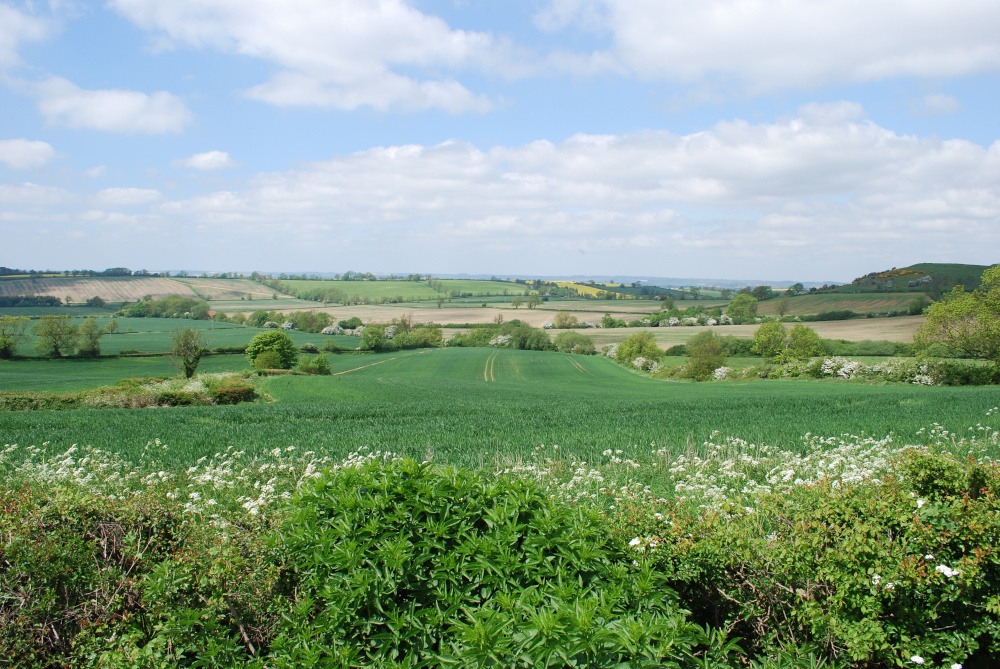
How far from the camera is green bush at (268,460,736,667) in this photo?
2.59m

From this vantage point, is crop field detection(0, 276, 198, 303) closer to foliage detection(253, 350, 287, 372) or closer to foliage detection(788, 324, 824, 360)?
foliage detection(253, 350, 287, 372)

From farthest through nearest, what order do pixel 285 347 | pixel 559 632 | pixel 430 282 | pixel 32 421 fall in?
pixel 430 282 < pixel 285 347 < pixel 32 421 < pixel 559 632

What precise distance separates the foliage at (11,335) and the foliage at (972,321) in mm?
76345

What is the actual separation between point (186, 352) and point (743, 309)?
76.8 m

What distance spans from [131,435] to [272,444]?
18.4 feet

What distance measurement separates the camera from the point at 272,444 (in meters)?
13.8

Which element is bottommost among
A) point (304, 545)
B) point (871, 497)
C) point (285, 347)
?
point (285, 347)

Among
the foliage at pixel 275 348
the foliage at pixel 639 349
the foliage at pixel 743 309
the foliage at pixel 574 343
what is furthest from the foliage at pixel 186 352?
the foliage at pixel 743 309

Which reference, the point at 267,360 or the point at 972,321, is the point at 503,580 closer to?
the point at 972,321

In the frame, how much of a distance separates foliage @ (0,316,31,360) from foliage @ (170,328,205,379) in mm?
12901

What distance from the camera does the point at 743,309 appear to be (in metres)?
91.4

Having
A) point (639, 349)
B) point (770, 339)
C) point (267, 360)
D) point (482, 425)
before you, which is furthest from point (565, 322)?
point (482, 425)

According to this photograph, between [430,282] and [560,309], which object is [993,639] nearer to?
[560,309]

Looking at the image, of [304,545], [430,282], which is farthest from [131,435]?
[430,282]
